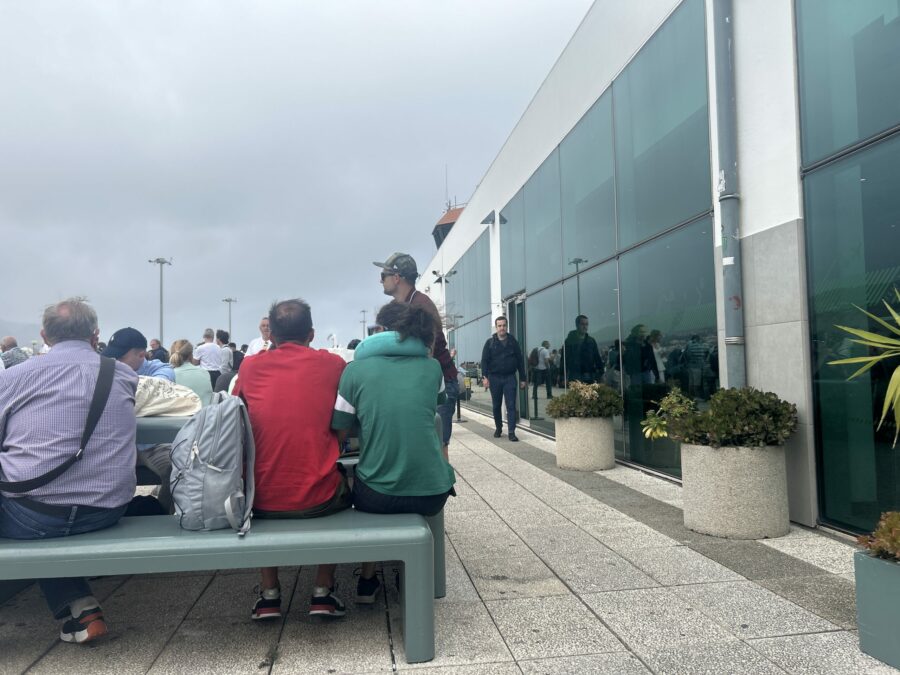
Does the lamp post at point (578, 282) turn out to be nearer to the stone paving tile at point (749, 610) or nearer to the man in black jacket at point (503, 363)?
the man in black jacket at point (503, 363)

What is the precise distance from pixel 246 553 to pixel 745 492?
11.3 feet

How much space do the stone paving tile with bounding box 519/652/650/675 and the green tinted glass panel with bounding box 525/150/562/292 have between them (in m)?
8.21

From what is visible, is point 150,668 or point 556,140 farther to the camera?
point 556,140

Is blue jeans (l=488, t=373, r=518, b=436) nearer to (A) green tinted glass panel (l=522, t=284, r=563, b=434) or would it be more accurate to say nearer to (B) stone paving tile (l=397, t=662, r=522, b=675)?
(A) green tinted glass panel (l=522, t=284, r=563, b=434)

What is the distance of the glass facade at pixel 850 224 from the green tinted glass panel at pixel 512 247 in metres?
8.54

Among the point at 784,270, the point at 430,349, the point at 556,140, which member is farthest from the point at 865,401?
the point at 556,140

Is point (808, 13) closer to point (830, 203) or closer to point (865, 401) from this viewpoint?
point (830, 203)

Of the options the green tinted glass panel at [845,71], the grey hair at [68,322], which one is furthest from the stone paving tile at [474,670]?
the green tinted glass panel at [845,71]

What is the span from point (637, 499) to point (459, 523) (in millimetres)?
1799

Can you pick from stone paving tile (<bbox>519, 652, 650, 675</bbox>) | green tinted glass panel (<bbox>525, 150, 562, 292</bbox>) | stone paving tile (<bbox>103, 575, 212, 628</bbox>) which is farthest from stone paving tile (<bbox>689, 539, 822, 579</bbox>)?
green tinted glass panel (<bbox>525, 150, 562, 292</bbox>)

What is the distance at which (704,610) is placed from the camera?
11.8 feet

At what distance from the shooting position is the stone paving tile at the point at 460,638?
10.2 ft

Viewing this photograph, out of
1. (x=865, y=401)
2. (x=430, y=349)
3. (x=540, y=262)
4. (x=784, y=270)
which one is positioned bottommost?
(x=865, y=401)

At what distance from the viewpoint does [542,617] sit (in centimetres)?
357
